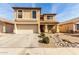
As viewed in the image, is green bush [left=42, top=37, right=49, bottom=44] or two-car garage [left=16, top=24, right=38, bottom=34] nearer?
green bush [left=42, top=37, right=49, bottom=44]

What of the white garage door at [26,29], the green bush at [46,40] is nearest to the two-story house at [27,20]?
the white garage door at [26,29]

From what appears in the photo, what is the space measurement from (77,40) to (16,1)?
197cm

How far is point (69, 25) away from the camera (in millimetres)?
5031

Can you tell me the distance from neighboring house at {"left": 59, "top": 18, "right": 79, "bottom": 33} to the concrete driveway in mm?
761

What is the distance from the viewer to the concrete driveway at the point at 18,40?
16.3 feet

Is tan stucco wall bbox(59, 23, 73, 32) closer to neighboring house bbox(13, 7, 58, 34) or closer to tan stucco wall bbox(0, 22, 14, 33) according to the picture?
neighboring house bbox(13, 7, 58, 34)

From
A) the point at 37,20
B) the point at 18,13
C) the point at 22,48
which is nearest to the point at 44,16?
the point at 37,20

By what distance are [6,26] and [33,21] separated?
0.77 meters

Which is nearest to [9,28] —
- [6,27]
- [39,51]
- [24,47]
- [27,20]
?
[6,27]

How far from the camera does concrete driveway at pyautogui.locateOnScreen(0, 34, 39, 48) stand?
4.96 meters

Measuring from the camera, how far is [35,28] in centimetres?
514

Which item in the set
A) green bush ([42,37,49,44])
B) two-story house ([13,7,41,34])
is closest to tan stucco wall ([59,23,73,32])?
green bush ([42,37,49,44])

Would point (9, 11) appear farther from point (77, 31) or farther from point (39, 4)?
point (77, 31)
